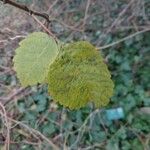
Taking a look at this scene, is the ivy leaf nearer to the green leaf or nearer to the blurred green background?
the green leaf

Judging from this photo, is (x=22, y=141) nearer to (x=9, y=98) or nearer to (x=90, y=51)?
(x=9, y=98)

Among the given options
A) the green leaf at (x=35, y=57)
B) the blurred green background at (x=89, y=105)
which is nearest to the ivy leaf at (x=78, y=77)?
the green leaf at (x=35, y=57)

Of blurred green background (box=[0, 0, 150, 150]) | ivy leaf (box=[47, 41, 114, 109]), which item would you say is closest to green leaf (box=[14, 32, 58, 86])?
ivy leaf (box=[47, 41, 114, 109])

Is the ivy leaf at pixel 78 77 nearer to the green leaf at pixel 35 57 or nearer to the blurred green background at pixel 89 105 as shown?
the green leaf at pixel 35 57

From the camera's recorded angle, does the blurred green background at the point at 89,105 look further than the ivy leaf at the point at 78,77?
Yes

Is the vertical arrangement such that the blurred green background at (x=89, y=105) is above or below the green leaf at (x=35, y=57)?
below

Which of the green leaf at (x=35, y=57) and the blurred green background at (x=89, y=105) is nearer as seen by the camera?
the green leaf at (x=35, y=57)

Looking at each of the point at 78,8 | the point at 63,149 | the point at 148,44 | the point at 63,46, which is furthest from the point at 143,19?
the point at 63,46
